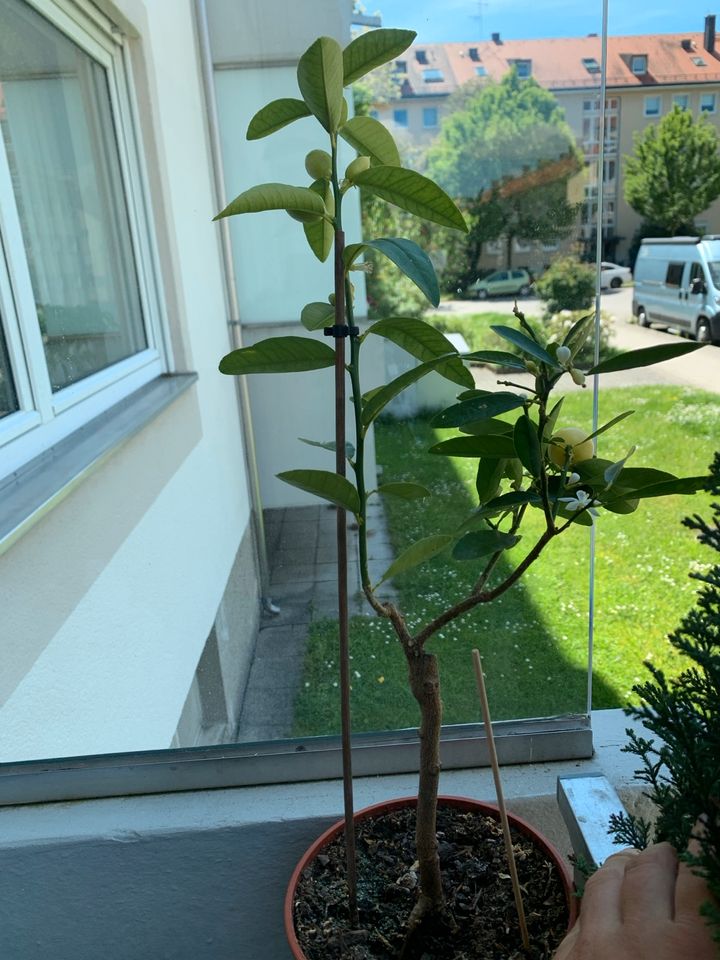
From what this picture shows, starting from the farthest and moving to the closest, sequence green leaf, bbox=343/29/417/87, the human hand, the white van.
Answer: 1. the white van
2. green leaf, bbox=343/29/417/87
3. the human hand

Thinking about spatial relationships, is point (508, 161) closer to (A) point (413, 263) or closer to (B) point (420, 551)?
(A) point (413, 263)

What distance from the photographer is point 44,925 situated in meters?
1.17

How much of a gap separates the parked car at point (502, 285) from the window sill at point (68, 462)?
0.80 meters

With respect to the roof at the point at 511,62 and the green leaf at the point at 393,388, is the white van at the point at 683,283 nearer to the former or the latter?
the roof at the point at 511,62

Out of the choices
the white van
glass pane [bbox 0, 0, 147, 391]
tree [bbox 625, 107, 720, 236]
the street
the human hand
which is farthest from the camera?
tree [bbox 625, 107, 720, 236]

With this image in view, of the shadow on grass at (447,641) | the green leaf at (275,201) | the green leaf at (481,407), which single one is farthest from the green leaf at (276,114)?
the shadow on grass at (447,641)

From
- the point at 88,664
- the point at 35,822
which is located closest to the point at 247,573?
the point at 88,664

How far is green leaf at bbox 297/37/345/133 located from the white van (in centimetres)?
114

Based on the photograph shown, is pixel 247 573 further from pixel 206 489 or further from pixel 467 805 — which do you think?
pixel 467 805

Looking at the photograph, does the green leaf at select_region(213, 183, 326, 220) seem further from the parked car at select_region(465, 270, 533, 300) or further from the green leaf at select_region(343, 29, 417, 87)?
the parked car at select_region(465, 270, 533, 300)

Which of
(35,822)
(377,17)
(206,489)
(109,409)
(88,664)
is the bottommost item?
(35,822)

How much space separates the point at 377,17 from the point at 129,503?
3.67 feet

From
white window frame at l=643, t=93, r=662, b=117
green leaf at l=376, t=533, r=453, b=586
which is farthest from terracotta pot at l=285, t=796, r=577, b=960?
white window frame at l=643, t=93, r=662, b=117

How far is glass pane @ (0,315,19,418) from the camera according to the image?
136 cm
